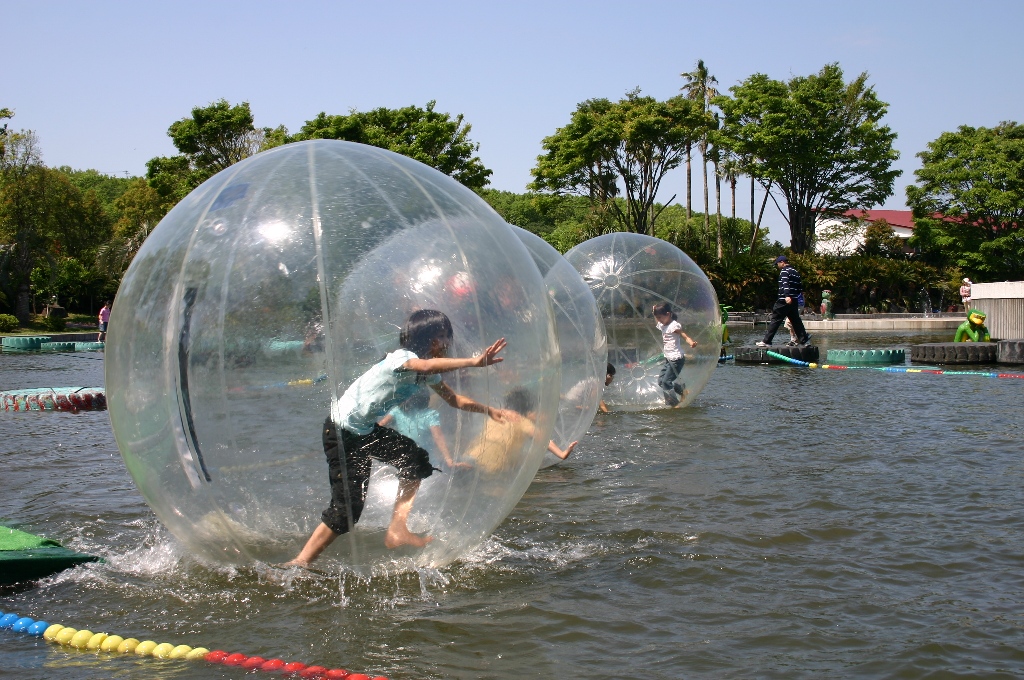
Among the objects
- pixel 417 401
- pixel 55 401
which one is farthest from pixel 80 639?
pixel 55 401

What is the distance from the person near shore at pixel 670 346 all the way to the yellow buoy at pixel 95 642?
7472 mm

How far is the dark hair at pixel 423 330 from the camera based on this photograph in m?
4.26

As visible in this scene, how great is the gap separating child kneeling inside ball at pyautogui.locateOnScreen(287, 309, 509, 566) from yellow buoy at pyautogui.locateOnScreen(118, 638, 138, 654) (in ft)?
2.63

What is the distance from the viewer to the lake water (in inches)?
160

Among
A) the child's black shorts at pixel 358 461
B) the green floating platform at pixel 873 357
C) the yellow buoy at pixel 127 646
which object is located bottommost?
the yellow buoy at pixel 127 646

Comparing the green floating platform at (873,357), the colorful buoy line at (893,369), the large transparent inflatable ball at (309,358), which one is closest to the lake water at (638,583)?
the large transparent inflatable ball at (309,358)

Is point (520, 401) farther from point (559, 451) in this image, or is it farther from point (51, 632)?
point (559, 451)

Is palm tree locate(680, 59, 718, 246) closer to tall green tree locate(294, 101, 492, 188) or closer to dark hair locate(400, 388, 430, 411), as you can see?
tall green tree locate(294, 101, 492, 188)

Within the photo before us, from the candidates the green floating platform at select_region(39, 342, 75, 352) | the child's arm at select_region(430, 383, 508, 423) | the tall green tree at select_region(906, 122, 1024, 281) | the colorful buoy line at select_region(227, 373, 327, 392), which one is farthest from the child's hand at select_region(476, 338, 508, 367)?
the tall green tree at select_region(906, 122, 1024, 281)

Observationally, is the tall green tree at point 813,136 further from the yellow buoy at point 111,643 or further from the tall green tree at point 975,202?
the yellow buoy at point 111,643

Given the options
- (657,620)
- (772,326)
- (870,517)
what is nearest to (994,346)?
(772,326)

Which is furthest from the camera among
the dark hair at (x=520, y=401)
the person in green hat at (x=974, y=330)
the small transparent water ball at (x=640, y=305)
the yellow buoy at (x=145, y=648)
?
the person in green hat at (x=974, y=330)

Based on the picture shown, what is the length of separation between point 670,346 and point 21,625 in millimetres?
7645

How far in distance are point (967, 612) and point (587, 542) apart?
210cm
